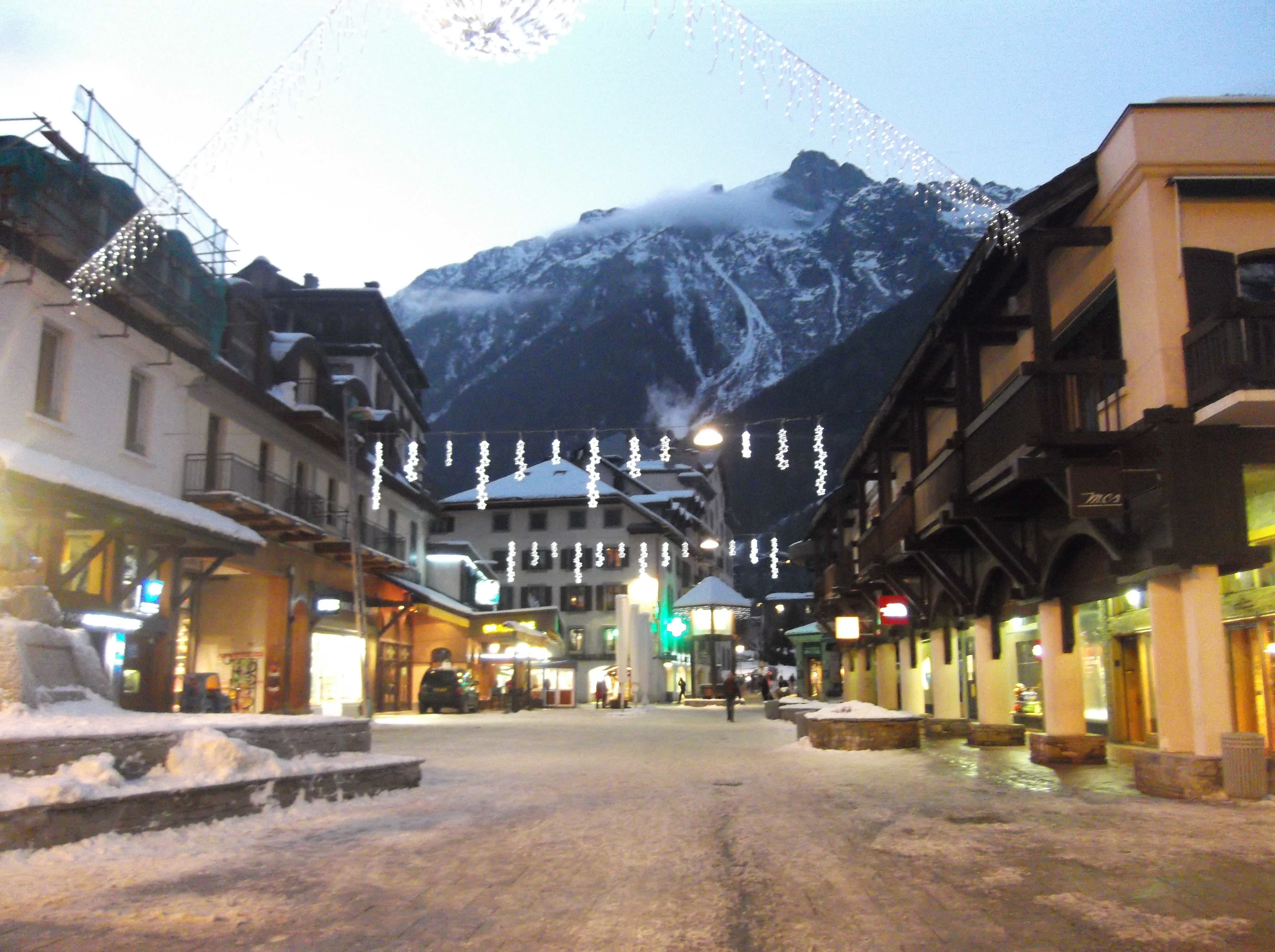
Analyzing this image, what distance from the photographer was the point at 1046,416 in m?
12.9

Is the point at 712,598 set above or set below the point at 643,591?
below

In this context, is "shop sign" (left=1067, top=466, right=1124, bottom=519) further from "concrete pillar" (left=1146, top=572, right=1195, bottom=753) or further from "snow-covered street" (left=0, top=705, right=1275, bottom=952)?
"snow-covered street" (left=0, top=705, right=1275, bottom=952)

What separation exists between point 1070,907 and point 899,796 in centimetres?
615

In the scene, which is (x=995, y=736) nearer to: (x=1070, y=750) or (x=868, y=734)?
(x=868, y=734)

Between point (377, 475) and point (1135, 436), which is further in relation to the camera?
point (377, 475)

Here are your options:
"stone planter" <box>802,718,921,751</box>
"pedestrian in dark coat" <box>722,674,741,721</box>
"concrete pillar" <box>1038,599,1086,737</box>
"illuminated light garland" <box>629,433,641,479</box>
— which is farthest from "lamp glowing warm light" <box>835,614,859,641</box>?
"concrete pillar" <box>1038,599,1086,737</box>

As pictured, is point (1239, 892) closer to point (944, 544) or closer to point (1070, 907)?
point (1070, 907)

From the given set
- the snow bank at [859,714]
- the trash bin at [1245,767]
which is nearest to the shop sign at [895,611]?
the snow bank at [859,714]

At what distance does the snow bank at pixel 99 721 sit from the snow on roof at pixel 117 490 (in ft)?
18.9

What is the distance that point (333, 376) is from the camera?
37.5 metres

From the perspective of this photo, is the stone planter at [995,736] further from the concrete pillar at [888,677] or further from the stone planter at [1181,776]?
the concrete pillar at [888,677]

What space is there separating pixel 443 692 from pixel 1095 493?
1262 inches

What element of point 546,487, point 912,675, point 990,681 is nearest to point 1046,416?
point 990,681

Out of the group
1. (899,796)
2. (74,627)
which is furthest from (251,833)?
(74,627)
